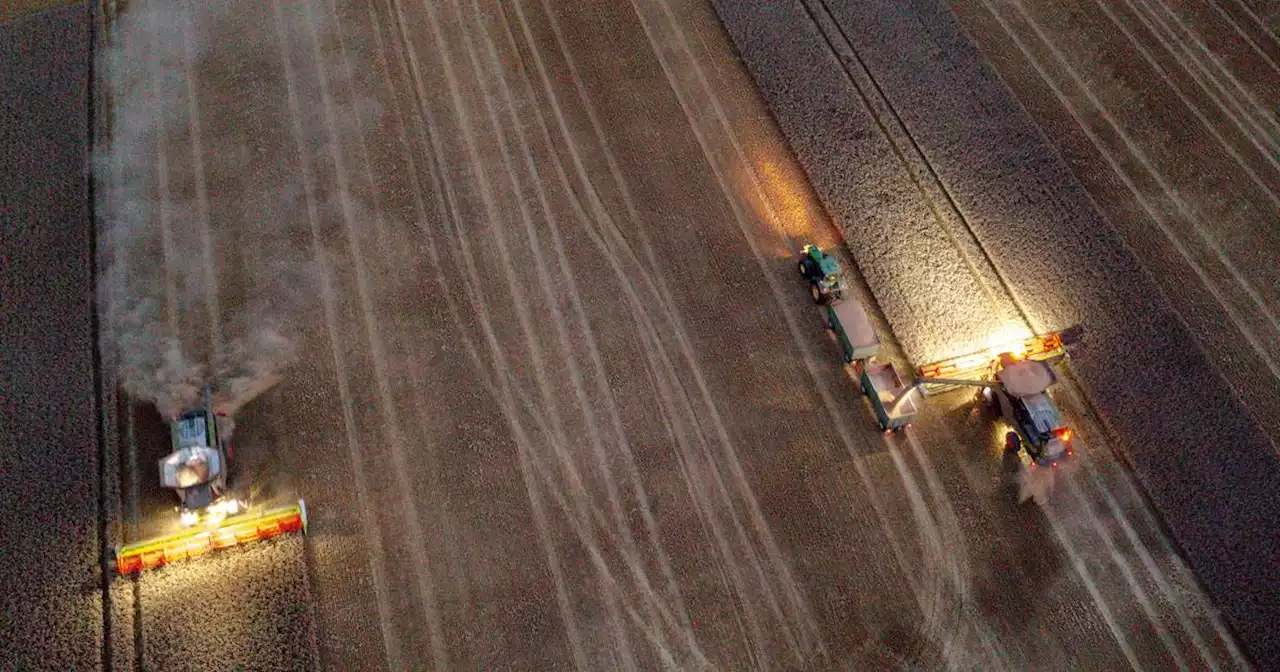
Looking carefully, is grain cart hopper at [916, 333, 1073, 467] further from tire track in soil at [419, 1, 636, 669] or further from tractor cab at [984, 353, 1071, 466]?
tire track in soil at [419, 1, 636, 669]

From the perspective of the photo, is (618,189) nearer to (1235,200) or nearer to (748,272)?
(748,272)

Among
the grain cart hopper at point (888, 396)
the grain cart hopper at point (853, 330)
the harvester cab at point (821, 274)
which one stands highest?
the harvester cab at point (821, 274)

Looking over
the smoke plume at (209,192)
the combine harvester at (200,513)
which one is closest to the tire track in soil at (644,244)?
the smoke plume at (209,192)

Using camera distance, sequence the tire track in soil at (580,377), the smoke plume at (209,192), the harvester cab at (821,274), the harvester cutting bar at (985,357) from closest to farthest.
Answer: the tire track in soil at (580,377), the harvester cutting bar at (985,357), the smoke plume at (209,192), the harvester cab at (821,274)

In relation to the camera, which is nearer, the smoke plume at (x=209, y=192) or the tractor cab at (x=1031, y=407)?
the tractor cab at (x=1031, y=407)

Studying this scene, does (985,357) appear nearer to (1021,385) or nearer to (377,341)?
(1021,385)

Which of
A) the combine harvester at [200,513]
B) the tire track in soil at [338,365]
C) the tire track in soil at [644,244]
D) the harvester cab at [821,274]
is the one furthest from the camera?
the harvester cab at [821,274]

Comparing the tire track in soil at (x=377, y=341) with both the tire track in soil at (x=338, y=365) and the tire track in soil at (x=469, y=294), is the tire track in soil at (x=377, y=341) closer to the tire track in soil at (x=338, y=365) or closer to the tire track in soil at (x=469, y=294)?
the tire track in soil at (x=338, y=365)
